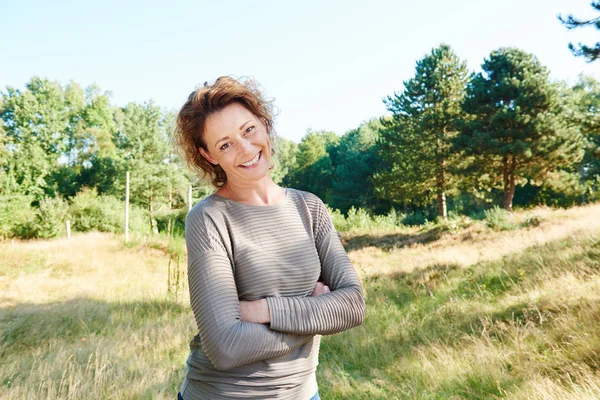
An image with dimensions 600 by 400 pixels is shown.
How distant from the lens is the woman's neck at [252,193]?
1432mm

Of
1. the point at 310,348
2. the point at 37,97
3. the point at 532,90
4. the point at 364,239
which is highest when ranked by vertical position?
the point at 37,97

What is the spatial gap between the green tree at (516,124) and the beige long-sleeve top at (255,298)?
21.9 meters

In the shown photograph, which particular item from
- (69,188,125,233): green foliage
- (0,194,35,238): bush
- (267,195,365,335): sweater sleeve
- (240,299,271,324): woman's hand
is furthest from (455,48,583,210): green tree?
(0,194,35,238): bush

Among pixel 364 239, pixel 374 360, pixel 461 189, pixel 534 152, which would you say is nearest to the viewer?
pixel 374 360

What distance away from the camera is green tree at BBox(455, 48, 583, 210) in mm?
20141

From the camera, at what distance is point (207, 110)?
4.62ft

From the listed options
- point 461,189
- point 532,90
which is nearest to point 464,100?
point 532,90

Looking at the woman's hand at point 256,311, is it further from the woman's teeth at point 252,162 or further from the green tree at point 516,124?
A: the green tree at point 516,124

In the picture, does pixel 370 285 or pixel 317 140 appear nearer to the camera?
pixel 370 285

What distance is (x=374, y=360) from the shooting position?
4.43 metres

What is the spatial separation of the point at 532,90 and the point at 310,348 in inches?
931

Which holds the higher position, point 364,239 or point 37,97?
point 37,97

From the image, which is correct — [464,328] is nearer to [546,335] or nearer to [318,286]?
[546,335]

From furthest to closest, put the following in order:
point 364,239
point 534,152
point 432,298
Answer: point 364,239
point 534,152
point 432,298
